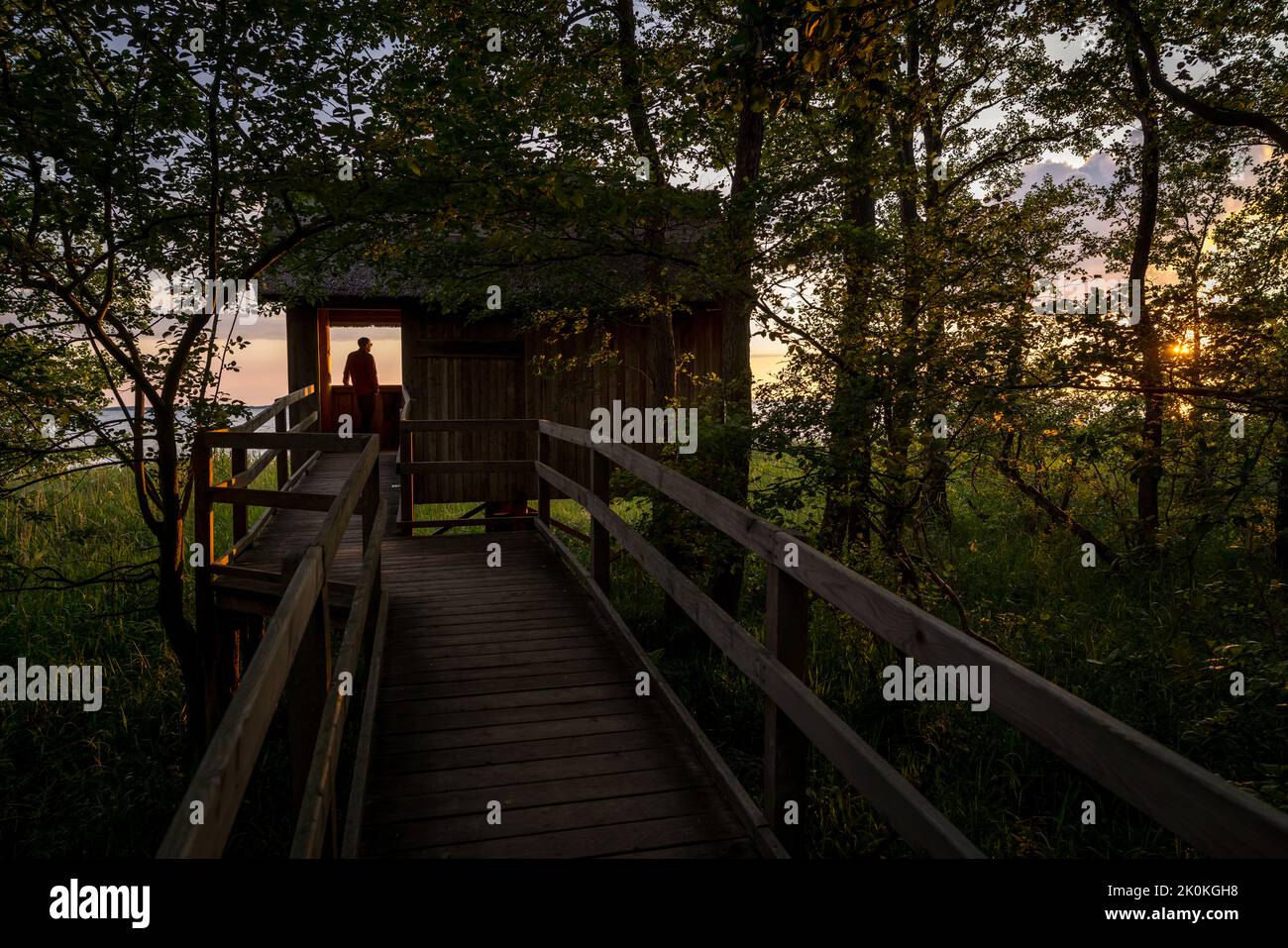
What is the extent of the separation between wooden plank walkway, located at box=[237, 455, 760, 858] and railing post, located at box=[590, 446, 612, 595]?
0.78ft

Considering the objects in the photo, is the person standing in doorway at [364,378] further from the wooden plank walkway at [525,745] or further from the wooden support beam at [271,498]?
the wooden plank walkway at [525,745]

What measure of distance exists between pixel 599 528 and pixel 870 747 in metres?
3.66

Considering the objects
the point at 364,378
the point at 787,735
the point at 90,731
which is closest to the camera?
the point at 787,735

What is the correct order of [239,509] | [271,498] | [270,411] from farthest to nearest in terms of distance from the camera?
1. [270,411]
2. [239,509]
3. [271,498]

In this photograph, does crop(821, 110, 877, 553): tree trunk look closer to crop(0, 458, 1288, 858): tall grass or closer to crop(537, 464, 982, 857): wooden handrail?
crop(0, 458, 1288, 858): tall grass

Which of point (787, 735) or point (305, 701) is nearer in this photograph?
point (305, 701)

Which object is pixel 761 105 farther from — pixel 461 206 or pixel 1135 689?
pixel 1135 689

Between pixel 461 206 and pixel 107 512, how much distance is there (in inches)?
387

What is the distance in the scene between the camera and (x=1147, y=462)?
6039 mm

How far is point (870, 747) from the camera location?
2373 millimetres

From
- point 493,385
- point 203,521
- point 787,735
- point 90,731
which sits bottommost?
point 90,731

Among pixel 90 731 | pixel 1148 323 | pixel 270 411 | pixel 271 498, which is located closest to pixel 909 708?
pixel 1148 323

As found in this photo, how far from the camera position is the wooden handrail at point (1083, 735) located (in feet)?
→ 4.13

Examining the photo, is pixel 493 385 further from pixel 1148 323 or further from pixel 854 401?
pixel 1148 323
